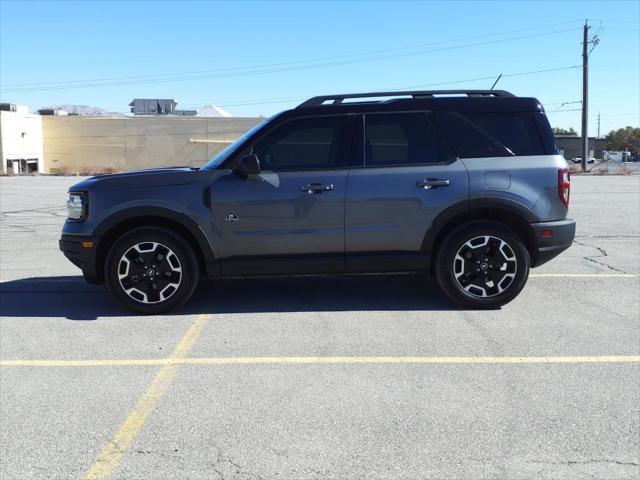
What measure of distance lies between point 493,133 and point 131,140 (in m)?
56.6

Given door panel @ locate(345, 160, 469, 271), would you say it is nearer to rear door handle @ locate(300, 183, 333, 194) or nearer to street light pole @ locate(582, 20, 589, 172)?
rear door handle @ locate(300, 183, 333, 194)

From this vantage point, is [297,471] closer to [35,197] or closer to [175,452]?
[175,452]

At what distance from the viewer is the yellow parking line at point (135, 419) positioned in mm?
3176

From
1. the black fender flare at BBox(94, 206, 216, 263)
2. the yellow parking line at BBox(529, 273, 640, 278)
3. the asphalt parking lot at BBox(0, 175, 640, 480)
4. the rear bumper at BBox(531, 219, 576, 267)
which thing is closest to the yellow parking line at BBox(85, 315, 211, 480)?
the asphalt parking lot at BBox(0, 175, 640, 480)

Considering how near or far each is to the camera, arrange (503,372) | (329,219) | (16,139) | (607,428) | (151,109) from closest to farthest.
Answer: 1. (607,428)
2. (503,372)
3. (329,219)
4. (16,139)
5. (151,109)

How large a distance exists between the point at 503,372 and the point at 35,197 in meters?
20.1

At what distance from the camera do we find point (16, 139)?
53.8m

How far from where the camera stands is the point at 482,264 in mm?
5871

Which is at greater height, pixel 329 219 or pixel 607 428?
pixel 329 219

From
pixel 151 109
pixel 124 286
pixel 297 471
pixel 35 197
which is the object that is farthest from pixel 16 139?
pixel 297 471

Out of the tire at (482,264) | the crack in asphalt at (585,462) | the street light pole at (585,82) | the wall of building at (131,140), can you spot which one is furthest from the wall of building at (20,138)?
the crack in asphalt at (585,462)

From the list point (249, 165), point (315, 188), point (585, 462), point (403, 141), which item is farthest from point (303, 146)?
point (585, 462)

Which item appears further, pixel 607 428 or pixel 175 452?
pixel 607 428

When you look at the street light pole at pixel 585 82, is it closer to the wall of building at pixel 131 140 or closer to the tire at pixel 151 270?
the wall of building at pixel 131 140
